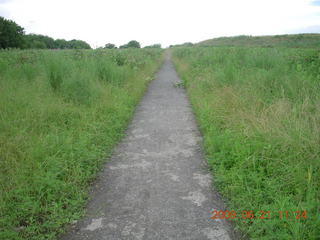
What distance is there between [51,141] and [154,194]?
6.91 ft

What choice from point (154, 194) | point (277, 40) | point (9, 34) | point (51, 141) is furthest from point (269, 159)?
point (277, 40)

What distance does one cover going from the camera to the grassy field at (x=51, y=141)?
2.67 meters

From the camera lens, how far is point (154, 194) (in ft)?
9.98

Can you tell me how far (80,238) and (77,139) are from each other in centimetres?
226

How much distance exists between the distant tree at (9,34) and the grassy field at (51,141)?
42.0m

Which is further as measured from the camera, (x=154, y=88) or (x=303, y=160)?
(x=154, y=88)

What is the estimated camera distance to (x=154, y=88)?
10.6 meters

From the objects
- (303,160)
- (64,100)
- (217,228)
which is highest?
(64,100)

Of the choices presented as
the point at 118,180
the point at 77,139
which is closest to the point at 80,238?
the point at 118,180

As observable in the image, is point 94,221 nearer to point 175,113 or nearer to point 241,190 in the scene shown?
point 241,190
